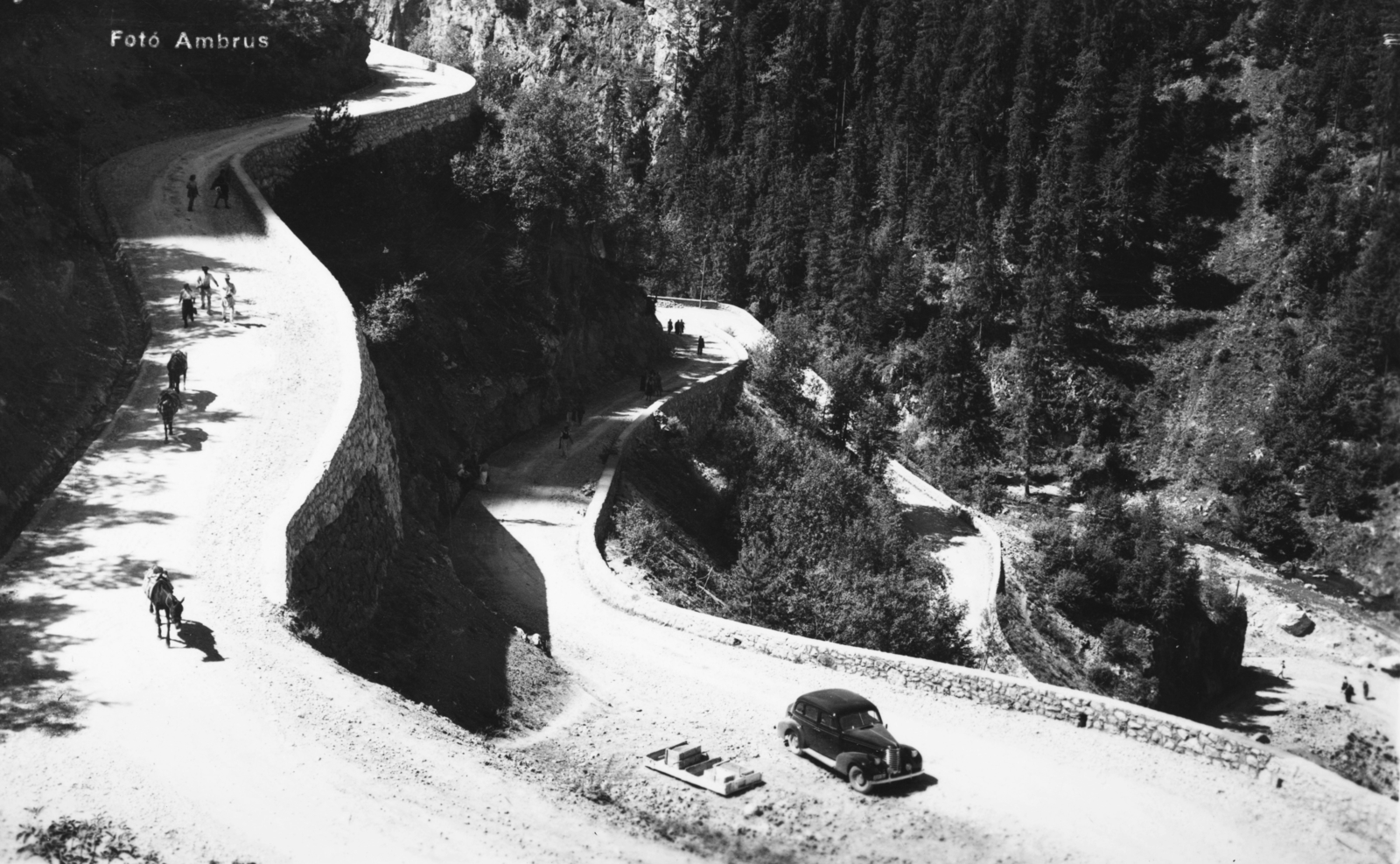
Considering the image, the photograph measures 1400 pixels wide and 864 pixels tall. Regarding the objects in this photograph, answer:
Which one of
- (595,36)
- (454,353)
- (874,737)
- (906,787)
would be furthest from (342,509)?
(595,36)

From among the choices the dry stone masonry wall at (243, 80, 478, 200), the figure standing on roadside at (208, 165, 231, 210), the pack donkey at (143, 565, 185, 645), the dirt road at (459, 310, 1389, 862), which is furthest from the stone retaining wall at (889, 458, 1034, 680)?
the figure standing on roadside at (208, 165, 231, 210)

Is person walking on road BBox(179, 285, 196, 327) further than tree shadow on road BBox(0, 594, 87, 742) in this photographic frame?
Yes

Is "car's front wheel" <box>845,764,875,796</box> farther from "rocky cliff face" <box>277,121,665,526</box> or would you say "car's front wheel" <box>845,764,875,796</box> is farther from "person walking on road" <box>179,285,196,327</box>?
"person walking on road" <box>179,285,196,327</box>

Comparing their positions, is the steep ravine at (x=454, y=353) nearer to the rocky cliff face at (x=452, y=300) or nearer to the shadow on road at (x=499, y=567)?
the rocky cliff face at (x=452, y=300)

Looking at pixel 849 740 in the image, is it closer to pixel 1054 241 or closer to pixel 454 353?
pixel 454 353

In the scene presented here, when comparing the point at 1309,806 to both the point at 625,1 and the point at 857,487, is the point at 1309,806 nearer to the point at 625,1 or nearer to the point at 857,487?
the point at 857,487
